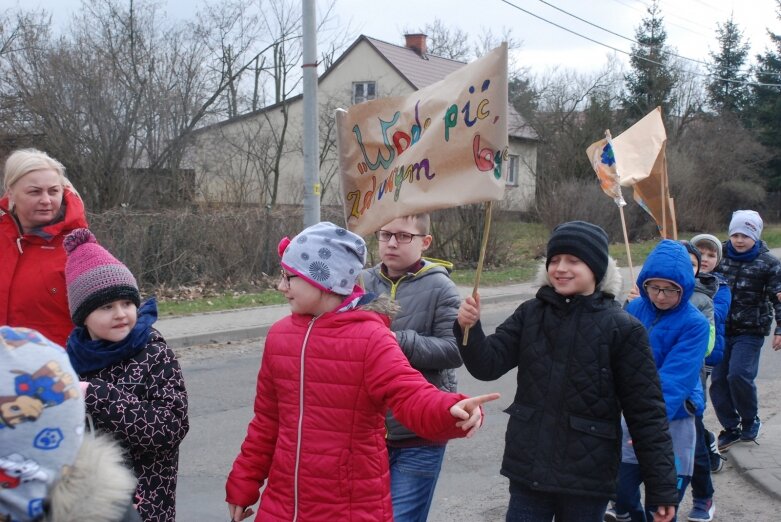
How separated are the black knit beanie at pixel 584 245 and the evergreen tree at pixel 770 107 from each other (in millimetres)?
42124

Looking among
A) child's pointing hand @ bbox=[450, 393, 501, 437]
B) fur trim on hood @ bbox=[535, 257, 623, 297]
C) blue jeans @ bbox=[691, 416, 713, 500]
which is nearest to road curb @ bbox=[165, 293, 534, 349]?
blue jeans @ bbox=[691, 416, 713, 500]

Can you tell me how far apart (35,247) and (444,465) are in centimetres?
344

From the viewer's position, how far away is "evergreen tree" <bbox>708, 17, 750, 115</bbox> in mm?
46688

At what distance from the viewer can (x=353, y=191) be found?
3.77 m

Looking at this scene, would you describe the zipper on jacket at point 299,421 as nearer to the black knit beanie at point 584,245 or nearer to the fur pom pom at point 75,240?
the fur pom pom at point 75,240

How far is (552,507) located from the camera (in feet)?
11.1

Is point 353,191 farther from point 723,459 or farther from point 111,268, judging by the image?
point 723,459

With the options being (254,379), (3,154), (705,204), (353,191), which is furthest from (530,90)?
(353,191)

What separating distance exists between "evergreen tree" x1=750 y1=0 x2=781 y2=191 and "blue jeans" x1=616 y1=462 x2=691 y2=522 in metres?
41.5

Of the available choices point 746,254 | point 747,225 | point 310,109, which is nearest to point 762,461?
point 746,254

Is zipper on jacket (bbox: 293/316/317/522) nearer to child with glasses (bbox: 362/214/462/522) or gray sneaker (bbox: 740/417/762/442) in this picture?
child with glasses (bbox: 362/214/462/522)

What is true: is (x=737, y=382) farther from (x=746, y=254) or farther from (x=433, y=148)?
(x=433, y=148)

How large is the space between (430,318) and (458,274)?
1541 cm

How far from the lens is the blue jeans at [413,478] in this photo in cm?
342
